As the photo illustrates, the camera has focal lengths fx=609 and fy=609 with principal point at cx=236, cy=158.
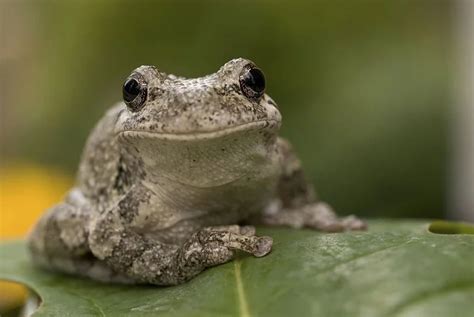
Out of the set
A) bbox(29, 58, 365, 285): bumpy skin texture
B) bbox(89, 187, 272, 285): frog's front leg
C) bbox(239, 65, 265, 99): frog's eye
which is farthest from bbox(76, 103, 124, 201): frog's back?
bbox(239, 65, 265, 99): frog's eye

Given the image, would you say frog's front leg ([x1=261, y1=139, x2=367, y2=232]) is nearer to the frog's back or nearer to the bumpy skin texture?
the bumpy skin texture

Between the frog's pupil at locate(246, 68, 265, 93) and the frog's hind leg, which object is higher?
the frog's pupil at locate(246, 68, 265, 93)

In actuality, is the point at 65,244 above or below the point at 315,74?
below

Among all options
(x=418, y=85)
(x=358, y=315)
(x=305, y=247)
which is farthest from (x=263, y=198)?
(x=418, y=85)

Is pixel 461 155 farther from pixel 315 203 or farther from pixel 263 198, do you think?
pixel 263 198

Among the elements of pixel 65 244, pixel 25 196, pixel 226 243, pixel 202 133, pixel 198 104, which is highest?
pixel 198 104

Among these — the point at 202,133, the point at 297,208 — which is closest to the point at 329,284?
the point at 202,133

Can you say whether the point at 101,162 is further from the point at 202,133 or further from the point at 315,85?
the point at 315,85
